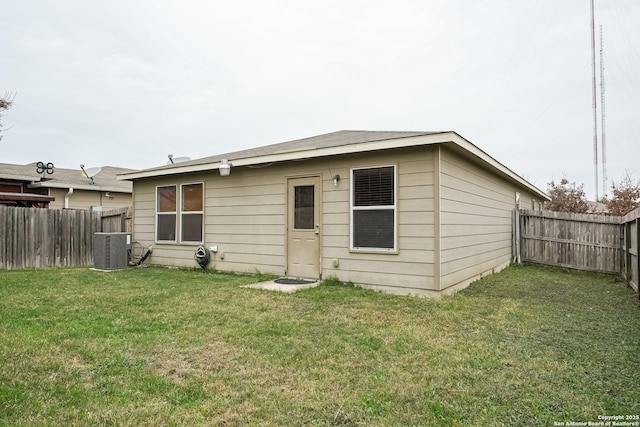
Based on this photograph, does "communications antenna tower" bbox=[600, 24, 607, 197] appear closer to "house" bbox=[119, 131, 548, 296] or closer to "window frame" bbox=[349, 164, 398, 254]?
"house" bbox=[119, 131, 548, 296]

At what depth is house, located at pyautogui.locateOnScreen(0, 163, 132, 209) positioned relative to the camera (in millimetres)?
12220

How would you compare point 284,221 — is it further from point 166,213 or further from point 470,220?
point 166,213

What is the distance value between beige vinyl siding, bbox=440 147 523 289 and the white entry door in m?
2.10

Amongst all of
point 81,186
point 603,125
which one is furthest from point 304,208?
point 603,125

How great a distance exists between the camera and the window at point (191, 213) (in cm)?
820

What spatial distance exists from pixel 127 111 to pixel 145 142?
5290 mm

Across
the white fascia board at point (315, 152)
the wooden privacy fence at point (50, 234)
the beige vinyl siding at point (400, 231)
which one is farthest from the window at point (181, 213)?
the beige vinyl siding at point (400, 231)

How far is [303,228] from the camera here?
6.60 metres

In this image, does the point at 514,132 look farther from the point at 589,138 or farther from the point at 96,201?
the point at 96,201

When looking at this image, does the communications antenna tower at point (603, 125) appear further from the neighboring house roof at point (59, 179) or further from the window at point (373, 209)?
the neighboring house roof at point (59, 179)

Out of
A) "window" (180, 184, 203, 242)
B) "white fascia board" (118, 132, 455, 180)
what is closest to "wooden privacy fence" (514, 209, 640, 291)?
"white fascia board" (118, 132, 455, 180)

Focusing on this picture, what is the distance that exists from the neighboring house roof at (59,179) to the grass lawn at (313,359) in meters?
9.61

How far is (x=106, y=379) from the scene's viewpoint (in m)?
2.51

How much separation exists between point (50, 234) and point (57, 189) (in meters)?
5.53
